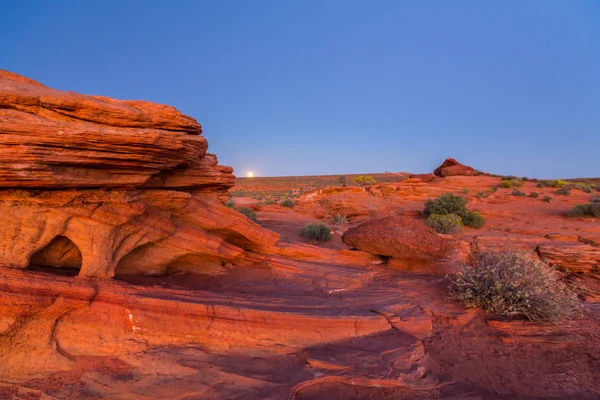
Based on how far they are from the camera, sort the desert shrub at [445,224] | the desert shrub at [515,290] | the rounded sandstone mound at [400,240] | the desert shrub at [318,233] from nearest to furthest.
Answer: the desert shrub at [515,290]
the rounded sandstone mound at [400,240]
the desert shrub at [318,233]
the desert shrub at [445,224]

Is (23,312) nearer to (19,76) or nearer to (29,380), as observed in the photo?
(29,380)

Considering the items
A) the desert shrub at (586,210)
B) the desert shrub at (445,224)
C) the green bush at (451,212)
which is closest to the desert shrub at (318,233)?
the desert shrub at (445,224)

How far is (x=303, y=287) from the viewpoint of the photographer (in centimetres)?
731

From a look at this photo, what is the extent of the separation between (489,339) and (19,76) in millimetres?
9883

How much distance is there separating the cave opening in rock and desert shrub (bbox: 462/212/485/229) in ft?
57.1

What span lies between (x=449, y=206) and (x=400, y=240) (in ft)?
37.5

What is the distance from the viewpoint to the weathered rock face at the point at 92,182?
4.47 m

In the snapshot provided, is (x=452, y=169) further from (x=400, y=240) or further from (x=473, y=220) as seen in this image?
(x=400, y=240)

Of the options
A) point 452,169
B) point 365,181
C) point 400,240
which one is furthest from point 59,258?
point 452,169

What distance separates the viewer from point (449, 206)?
18297mm

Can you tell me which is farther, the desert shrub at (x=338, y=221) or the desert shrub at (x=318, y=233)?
the desert shrub at (x=338, y=221)

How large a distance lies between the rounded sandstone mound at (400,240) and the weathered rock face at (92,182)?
4419 mm

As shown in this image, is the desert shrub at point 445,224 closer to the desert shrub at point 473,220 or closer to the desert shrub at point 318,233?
the desert shrub at point 473,220

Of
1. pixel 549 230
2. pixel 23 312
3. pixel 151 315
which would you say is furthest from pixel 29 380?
pixel 549 230
